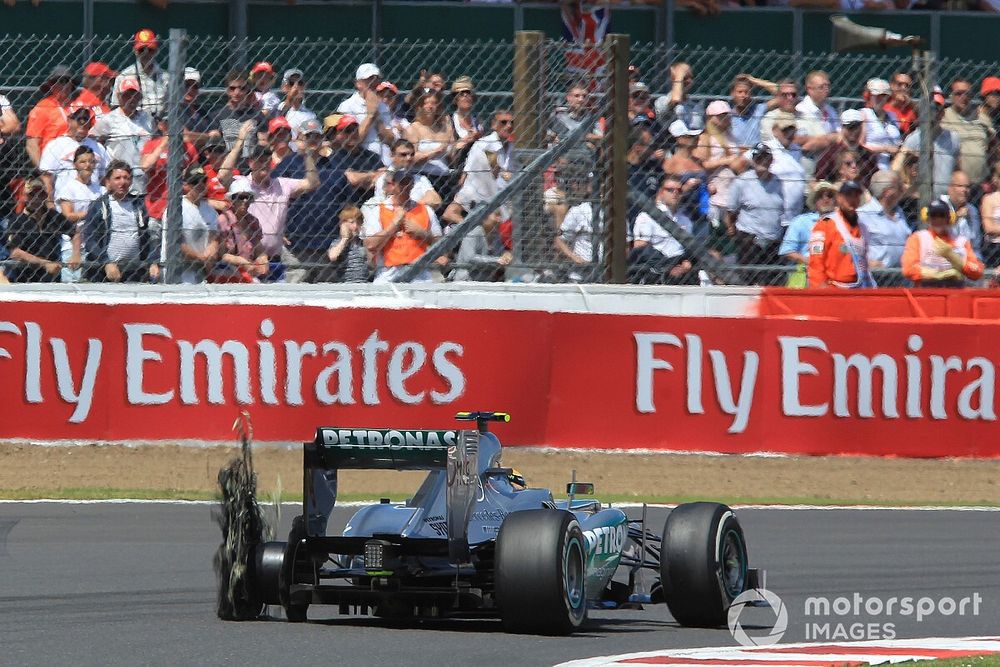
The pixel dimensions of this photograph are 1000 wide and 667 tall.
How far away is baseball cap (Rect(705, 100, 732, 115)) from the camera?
1309 cm

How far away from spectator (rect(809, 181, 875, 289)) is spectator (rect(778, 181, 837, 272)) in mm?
38

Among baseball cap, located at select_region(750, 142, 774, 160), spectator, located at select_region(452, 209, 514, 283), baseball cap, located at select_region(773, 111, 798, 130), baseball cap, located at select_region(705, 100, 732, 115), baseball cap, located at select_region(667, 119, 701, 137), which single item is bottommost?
spectator, located at select_region(452, 209, 514, 283)

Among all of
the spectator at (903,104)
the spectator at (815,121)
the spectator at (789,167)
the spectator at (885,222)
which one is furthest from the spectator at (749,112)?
the spectator at (885,222)

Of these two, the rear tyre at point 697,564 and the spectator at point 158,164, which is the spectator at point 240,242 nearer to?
the spectator at point 158,164

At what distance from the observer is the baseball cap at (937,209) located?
44.2 ft

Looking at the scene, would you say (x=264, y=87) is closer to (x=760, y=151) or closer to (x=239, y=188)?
(x=239, y=188)

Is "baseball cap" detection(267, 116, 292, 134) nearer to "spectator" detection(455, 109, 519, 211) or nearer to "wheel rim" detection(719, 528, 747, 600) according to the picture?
"spectator" detection(455, 109, 519, 211)

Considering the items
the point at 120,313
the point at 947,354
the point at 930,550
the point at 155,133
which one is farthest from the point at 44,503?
the point at 947,354

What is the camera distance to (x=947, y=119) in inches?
531

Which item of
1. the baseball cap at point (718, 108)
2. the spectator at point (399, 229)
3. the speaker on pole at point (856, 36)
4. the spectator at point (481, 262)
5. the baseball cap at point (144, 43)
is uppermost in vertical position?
the speaker on pole at point (856, 36)

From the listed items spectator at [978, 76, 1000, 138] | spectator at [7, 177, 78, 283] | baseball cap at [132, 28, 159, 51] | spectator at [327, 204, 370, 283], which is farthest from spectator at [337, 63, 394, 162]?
spectator at [978, 76, 1000, 138]

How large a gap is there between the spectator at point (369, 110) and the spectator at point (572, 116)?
117 centimetres

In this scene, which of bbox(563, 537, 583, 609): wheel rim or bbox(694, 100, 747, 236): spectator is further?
bbox(694, 100, 747, 236): spectator

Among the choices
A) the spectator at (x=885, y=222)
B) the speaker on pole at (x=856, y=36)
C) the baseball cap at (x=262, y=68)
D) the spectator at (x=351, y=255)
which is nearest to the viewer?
the baseball cap at (x=262, y=68)
